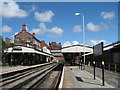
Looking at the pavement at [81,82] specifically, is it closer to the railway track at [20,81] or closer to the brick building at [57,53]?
the railway track at [20,81]

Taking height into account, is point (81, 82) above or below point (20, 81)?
above

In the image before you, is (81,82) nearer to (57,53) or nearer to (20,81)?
(20,81)

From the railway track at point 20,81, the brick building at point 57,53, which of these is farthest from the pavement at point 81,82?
the brick building at point 57,53

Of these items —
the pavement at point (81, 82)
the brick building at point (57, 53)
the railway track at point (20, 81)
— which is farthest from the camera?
the brick building at point (57, 53)

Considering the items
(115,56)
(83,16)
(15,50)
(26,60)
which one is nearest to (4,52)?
(15,50)

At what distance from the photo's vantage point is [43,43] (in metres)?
122

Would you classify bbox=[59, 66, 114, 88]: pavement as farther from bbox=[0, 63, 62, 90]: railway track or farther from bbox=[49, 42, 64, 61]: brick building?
bbox=[49, 42, 64, 61]: brick building

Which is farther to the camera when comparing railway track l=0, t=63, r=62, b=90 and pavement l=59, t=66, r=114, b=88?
railway track l=0, t=63, r=62, b=90

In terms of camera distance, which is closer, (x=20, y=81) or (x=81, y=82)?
(x=81, y=82)

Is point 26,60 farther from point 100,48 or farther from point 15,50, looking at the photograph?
point 100,48

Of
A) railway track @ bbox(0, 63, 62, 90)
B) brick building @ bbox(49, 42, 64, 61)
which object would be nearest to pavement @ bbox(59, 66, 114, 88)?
railway track @ bbox(0, 63, 62, 90)

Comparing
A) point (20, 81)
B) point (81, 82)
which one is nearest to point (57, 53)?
point (20, 81)

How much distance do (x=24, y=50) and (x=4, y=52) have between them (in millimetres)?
5196

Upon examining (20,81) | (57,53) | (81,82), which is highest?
(57,53)
